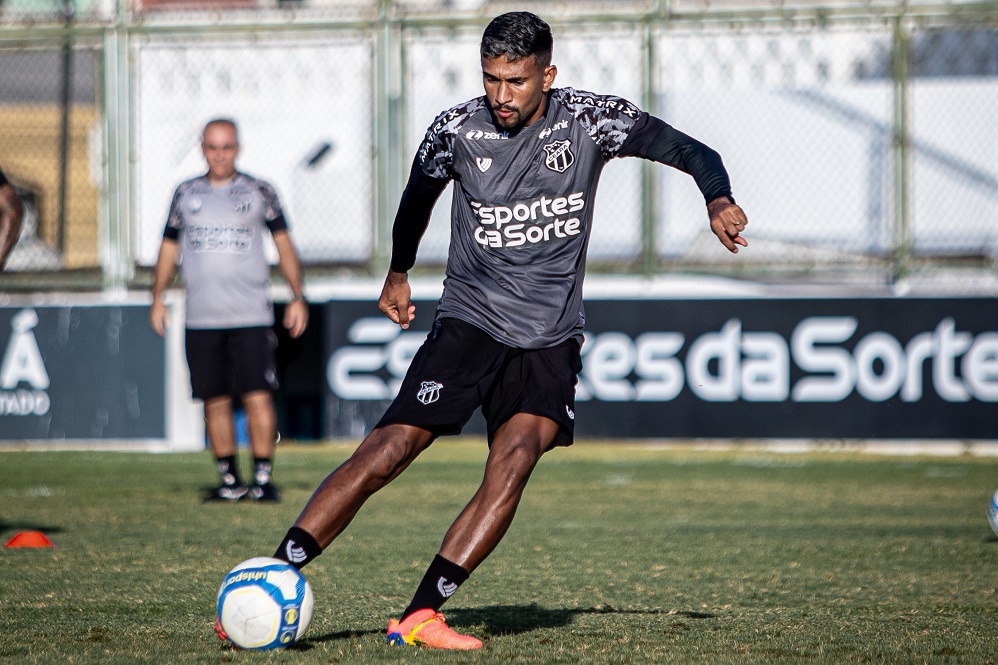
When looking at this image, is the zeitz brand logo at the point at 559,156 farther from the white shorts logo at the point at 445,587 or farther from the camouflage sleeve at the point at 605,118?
the white shorts logo at the point at 445,587

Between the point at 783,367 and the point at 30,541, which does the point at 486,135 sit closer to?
the point at 30,541

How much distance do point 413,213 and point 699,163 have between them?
92 centimetres

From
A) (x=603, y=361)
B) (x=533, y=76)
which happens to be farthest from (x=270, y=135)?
(x=533, y=76)

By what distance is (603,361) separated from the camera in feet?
40.6

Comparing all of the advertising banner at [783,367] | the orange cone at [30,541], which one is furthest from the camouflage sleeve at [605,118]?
the advertising banner at [783,367]

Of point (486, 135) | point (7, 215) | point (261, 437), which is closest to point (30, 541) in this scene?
point (7, 215)

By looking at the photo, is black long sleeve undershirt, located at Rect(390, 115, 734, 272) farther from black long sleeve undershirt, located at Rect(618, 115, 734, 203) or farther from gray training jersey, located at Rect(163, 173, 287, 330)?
gray training jersey, located at Rect(163, 173, 287, 330)

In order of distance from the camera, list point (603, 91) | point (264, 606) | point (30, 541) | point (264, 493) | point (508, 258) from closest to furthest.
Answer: point (264, 606), point (508, 258), point (30, 541), point (264, 493), point (603, 91)

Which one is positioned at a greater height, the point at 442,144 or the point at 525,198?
the point at 442,144

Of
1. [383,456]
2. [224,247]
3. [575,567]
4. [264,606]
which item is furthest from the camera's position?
[224,247]

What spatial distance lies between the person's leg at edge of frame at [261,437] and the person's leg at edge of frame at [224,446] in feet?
0.37

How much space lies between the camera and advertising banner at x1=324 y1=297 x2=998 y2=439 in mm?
11953

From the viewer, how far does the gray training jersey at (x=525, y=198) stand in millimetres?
4559

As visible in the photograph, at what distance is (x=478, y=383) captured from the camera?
14.9 feet
